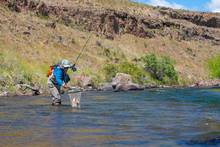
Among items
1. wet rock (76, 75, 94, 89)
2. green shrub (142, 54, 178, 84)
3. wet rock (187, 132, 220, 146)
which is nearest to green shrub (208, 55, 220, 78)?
green shrub (142, 54, 178, 84)

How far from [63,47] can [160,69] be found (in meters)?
15.7

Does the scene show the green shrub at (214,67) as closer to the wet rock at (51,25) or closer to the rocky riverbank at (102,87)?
the wet rock at (51,25)

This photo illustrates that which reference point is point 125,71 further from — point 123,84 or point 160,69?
point 123,84

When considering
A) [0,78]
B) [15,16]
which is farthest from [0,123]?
[15,16]

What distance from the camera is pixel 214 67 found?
101812mm

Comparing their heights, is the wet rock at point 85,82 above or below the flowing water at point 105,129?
below

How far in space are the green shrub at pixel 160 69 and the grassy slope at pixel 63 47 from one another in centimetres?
723

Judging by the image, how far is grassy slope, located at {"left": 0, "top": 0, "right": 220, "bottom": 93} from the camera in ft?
214

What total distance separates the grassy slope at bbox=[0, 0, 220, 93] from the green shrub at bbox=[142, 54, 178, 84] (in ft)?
23.7

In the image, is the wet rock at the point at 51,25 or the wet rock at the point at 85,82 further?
the wet rock at the point at 51,25

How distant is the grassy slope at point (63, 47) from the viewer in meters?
65.4

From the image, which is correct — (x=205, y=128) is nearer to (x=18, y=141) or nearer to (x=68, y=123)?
(x=68, y=123)

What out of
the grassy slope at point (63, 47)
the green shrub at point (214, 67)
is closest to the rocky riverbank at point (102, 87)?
the grassy slope at point (63, 47)

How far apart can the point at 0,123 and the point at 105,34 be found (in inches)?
3104
